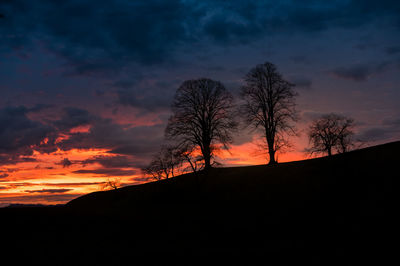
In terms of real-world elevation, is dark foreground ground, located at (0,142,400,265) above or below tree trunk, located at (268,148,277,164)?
below

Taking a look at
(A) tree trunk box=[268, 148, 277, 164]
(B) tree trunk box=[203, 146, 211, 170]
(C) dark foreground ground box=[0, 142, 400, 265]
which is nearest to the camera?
(C) dark foreground ground box=[0, 142, 400, 265]

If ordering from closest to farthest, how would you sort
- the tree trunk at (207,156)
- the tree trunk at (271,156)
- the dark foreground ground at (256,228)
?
the dark foreground ground at (256,228)
the tree trunk at (271,156)
the tree trunk at (207,156)

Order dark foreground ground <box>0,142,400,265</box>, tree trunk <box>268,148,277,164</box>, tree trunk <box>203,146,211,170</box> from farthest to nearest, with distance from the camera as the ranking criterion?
tree trunk <box>203,146,211,170</box> → tree trunk <box>268,148,277,164</box> → dark foreground ground <box>0,142,400,265</box>

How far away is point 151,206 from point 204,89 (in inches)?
814

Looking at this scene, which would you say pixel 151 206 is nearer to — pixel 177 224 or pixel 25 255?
pixel 177 224

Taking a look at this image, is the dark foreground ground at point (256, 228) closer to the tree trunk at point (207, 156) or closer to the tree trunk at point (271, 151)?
the tree trunk at point (271, 151)

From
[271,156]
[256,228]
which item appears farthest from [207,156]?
[256,228]

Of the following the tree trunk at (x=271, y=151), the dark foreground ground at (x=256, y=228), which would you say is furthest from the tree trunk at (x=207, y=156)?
the dark foreground ground at (x=256, y=228)

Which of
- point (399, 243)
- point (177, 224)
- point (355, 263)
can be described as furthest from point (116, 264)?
point (399, 243)

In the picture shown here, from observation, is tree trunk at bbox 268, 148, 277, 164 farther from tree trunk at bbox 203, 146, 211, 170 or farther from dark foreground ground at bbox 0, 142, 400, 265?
dark foreground ground at bbox 0, 142, 400, 265

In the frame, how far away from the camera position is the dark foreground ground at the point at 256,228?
42.4ft

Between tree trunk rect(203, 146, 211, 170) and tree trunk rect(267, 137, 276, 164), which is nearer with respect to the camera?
tree trunk rect(267, 137, 276, 164)

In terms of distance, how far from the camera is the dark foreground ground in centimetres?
1293

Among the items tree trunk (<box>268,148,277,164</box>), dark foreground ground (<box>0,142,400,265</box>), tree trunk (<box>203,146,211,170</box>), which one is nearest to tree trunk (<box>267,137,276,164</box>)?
tree trunk (<box>268,148,277,164</box>)
